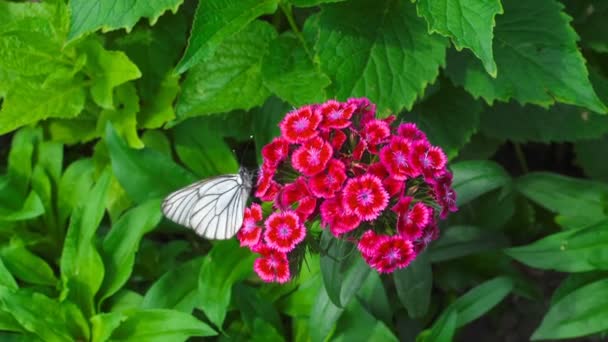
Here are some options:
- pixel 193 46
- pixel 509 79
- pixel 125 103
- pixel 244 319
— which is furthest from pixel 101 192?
pixel 509 79

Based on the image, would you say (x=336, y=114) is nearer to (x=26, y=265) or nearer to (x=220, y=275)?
(x=220, y=275)

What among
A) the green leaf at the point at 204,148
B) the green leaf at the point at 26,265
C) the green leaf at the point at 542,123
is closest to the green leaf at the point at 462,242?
the green leaf at the point at 542,123

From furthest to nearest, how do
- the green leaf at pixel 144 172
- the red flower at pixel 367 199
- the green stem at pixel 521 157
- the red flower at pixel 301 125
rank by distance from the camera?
the green stem at pixel 521 157 → the green leaf at pixel 144 172 → the red flower at pixel 301 125 → the red flower at pixel 367 199

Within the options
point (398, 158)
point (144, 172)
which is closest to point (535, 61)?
point (398, 158)

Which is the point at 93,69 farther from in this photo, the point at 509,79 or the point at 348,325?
the point at 509,79

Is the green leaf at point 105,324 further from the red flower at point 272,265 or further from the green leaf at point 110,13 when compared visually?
the green leaf at point 110,13
